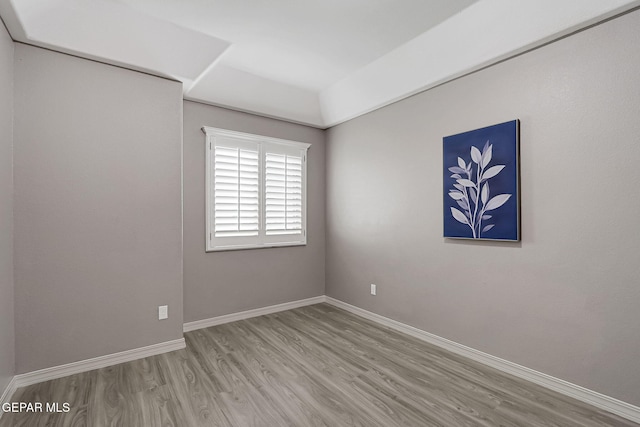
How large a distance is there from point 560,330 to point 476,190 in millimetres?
1177

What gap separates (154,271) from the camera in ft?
9.34

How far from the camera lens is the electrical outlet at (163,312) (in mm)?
2869

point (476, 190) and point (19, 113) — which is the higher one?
point (19, 113)

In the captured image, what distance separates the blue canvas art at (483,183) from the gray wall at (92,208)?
255cm

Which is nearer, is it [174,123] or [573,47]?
[573,47]

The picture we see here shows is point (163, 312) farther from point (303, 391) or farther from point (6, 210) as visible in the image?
point (303, 391)

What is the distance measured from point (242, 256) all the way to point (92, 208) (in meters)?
1.64

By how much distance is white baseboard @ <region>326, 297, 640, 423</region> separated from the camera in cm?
196

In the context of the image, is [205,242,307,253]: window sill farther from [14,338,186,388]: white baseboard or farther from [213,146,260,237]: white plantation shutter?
[14,338,186,388]: white baseboard

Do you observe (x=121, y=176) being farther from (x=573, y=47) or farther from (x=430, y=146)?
(x=573, y=47)

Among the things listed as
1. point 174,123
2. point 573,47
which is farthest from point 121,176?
point 573,47

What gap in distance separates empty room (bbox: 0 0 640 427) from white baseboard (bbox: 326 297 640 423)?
0.01 metres

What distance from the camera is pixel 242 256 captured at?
380 centimetres

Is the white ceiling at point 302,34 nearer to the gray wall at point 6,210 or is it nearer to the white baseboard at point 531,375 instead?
the gray wall at point 6,210
